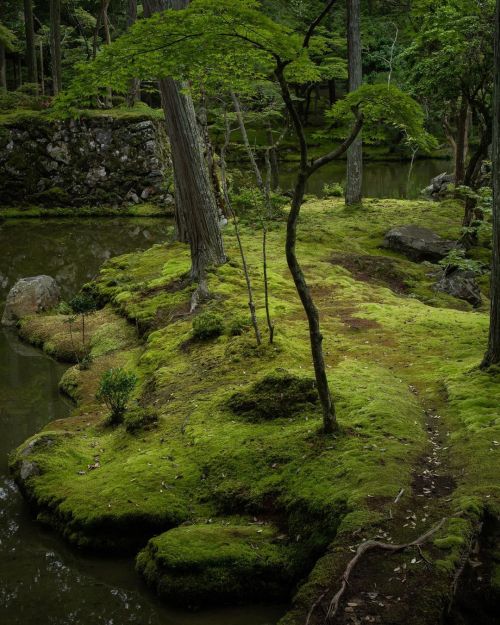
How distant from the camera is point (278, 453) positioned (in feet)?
22.1

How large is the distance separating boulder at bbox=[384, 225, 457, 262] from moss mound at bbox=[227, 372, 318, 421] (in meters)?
9.84

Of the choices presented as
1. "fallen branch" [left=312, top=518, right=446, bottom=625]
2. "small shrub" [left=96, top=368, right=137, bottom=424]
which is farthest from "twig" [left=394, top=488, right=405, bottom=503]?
"small shrub" [left=96, top=368, right=137, bottom=424]

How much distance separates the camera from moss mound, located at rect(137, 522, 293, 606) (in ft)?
17.7

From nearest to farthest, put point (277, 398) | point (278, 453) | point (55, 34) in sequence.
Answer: point (278, 453)
point (277, 398)
point (55, 34)

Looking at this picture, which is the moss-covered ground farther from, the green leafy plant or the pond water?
the green leafy plant

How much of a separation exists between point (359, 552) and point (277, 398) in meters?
3.16

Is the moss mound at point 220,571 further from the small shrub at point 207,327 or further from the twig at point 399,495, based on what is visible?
the small shrub at point 207,327

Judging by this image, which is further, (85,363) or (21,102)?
(21,102)

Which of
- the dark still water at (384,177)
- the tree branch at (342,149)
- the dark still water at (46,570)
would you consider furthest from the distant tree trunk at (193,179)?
the dark still water at (384,177)

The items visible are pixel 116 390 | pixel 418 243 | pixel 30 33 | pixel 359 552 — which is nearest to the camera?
pixel 359 552

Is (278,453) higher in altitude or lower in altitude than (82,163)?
lower

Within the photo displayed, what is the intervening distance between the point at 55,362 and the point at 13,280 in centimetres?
665

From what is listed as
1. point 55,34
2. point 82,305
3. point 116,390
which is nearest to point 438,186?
point 55,34

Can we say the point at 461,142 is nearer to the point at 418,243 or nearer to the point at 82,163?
the point at 418,243
